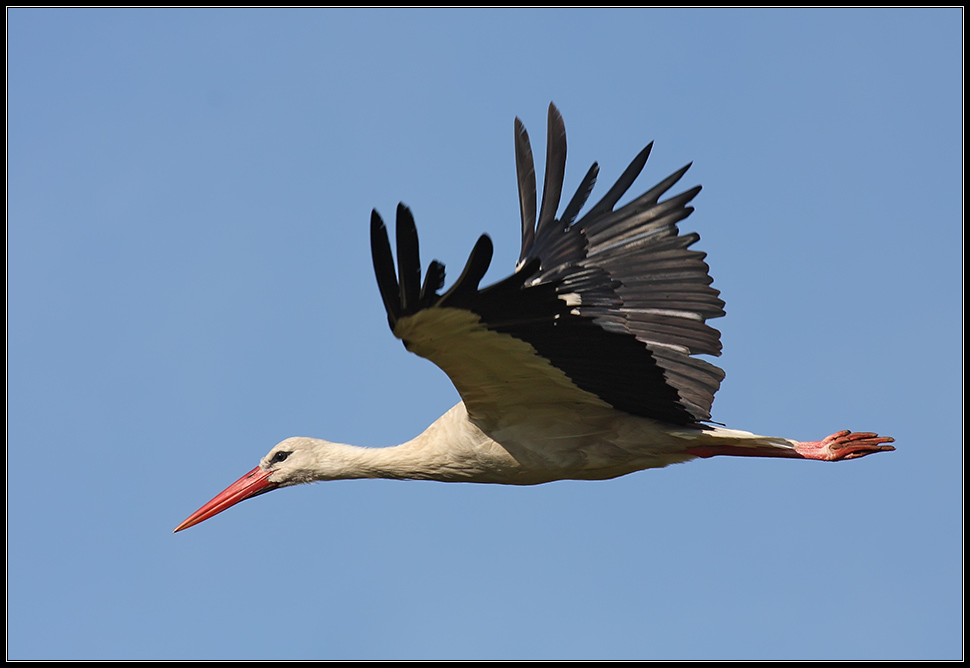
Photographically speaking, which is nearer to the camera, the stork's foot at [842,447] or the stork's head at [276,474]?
the stork's foot at [842,447]

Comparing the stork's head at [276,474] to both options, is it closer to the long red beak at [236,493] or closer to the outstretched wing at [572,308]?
the long red beak at [236,493]

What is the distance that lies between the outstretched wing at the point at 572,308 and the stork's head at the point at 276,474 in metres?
1.54

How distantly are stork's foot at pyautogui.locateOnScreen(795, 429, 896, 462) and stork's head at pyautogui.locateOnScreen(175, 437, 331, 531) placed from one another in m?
3.13

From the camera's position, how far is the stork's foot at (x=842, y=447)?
6.77 meters

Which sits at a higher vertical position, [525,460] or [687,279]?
[687,279]

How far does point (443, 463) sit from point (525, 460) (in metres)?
0.53

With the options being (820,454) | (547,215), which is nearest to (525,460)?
(547,215)

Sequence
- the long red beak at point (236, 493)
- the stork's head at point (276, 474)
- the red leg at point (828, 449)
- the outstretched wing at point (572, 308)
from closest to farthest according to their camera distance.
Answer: the outstretched wing at point (572, 308) < the red leg at point (828, 449) < the stork's head at point (276, 474) < the long red beak at point (236, 493)

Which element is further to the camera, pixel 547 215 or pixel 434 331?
pixel 547 215

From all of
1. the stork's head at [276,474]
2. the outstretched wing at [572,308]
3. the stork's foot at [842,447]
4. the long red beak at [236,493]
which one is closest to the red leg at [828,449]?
the stork's foot at [842,447]

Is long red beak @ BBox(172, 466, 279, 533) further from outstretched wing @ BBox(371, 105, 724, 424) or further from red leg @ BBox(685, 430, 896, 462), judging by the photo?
red leg @ BBox(685, 430, 896, 462)

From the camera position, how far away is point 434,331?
518 centimetres

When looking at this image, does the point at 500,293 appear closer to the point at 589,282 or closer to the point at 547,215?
the point at 589,282

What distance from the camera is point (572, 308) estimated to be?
5.45 meters
